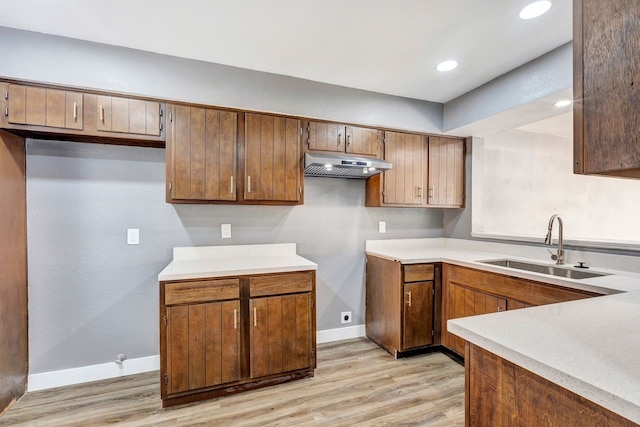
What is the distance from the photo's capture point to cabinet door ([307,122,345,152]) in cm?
269

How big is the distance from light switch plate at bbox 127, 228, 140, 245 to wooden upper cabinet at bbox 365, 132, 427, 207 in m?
2.15

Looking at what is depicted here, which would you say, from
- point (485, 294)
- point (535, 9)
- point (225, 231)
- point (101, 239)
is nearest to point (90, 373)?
point (101, 239)

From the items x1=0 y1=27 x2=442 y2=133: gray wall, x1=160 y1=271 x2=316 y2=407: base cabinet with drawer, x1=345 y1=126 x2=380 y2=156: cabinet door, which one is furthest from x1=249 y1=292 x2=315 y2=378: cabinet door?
x1=0 y1=27 x2=442 y2=133: gray wall

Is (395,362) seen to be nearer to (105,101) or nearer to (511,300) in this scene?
(511,300)

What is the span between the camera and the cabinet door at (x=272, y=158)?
8.16 feet

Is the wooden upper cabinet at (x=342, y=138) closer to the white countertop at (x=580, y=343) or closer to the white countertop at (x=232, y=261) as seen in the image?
the white countertop at (x=232, y=261)

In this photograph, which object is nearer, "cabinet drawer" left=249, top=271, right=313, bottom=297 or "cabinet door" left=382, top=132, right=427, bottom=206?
"cabinet drawer" left=249, top=271, right=313, bottom=297

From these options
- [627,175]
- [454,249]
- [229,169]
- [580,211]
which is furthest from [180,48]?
[580,211]

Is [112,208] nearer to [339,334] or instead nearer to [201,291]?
[201,291]

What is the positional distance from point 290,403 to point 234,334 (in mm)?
615

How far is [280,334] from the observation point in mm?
2297

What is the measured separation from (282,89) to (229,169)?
0.81 meters

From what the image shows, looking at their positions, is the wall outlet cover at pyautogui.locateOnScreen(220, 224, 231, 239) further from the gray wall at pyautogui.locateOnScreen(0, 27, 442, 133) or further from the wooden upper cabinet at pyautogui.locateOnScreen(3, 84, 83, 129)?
the wooden upper cabinet at pyautogui.locateOnScreen(3, 84, 83, 129)

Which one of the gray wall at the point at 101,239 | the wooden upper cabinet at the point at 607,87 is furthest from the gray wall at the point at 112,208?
the wooden upper cabinet at the point at 607,87
